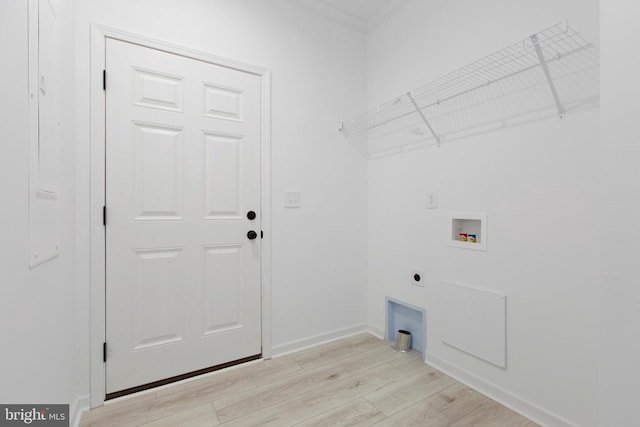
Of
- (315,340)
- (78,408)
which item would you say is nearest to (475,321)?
(315,340)

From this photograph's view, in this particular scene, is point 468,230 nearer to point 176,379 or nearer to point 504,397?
point 504,397

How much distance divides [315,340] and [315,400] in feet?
2.22

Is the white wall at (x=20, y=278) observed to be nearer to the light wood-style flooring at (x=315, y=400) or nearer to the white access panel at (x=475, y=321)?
the light wood-style flooring at (x=315, y=400)

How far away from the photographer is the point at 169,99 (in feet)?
5.83

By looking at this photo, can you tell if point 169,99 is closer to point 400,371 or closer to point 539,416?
point 400,371

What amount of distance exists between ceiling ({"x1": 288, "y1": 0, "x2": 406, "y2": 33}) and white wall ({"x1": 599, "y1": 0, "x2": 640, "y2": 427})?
1.74 m

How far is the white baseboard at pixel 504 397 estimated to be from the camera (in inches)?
56.2

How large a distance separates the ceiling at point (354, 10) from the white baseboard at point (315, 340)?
2602mm

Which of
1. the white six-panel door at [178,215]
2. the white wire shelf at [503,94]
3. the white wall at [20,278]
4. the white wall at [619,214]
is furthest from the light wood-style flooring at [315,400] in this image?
the white wire shelf at [503,94]

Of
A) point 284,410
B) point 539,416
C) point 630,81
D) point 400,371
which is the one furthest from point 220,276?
point 630,81

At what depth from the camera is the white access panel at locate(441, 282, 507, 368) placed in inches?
63.9

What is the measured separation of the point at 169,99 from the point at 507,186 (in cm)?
205

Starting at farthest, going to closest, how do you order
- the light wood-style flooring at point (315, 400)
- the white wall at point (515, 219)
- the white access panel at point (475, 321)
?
the white access panel at point (475, 321) < the light wood-style flooring at point (315, 400) < the white wall at point (515, 219)

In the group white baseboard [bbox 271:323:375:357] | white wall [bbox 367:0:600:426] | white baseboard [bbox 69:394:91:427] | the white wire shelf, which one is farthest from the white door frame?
white wall [bbox 367:0:600:426]
